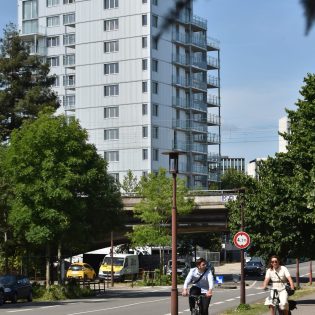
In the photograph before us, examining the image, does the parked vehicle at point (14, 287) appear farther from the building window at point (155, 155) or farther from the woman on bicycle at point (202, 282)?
the building window at point (155, 155)

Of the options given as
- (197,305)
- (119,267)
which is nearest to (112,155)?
(119,267)

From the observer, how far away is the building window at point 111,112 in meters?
97.9

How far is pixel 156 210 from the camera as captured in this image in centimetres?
7169

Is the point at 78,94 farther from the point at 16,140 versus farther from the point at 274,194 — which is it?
the point at 274,194

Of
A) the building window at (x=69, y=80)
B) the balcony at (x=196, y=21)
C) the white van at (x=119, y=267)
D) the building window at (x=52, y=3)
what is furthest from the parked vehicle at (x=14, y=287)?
the building window at (x=69, y=80)

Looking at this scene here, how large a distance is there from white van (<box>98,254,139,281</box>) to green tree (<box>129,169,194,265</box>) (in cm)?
209

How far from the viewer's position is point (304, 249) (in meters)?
36.8

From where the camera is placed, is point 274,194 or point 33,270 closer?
point 274,194

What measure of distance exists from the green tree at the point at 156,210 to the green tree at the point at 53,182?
22.2m

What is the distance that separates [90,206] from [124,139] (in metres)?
51.4

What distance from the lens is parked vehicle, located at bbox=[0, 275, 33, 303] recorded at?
42247mm

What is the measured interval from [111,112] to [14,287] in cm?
5734

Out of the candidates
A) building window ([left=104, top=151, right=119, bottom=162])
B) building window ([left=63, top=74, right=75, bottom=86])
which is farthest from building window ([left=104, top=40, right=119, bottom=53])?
building window ([left=63, top=74, right=75, bottom=86])

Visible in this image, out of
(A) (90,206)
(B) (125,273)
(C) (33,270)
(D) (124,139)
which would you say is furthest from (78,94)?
(A) (90,206)
